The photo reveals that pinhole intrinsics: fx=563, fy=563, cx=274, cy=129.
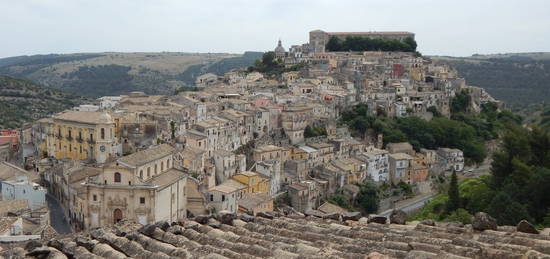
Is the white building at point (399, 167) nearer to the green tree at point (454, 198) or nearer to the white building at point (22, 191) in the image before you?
the green tree at point (454, 198)

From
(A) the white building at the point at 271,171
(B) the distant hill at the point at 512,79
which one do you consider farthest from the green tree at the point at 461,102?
(A) the white building at the point at 271,171

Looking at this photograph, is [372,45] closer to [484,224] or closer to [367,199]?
A: [367,199]

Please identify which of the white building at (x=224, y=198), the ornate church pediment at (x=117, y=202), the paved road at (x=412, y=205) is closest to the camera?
the ornate church pediment at (x=117, y=202)

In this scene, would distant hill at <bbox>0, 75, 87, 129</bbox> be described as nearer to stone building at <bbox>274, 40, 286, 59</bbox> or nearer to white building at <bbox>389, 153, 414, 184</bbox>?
stone building at <bbox>274, 40, 286, 59</bbox>

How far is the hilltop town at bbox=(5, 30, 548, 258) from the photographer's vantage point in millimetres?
31359

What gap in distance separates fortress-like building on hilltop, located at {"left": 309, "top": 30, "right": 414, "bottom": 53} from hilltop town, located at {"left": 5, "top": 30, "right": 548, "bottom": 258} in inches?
866

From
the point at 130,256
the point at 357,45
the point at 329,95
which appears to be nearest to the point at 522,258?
the point at 130,256

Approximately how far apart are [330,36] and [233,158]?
60532 millimetres

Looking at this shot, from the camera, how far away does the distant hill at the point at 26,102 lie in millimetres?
73312

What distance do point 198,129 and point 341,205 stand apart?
13105mm

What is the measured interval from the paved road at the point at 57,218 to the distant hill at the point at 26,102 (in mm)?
35357

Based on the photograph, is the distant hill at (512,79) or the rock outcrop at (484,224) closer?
the rock outcrop at (484,224)

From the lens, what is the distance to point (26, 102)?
8425 centimetres

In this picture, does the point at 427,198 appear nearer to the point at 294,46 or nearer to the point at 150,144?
the point at 150,144
